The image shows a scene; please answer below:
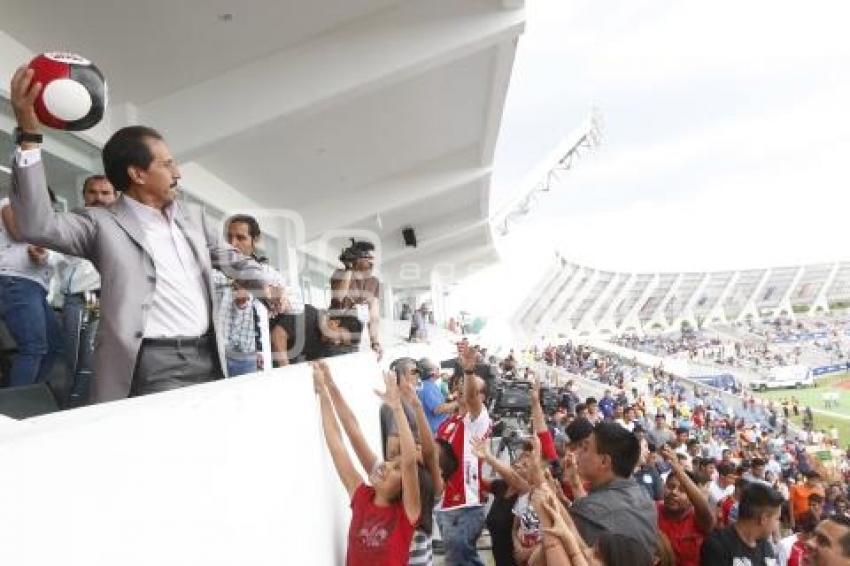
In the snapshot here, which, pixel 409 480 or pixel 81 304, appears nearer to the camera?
pixel 409 480

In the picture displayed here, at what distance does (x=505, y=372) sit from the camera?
18.7 metres

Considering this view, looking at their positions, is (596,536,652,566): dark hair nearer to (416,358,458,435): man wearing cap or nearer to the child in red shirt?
the child in red shirt

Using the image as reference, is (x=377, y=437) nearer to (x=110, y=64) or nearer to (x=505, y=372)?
(x=110, y=64)

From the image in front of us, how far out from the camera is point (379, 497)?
327 centimetres

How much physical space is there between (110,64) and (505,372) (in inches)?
519

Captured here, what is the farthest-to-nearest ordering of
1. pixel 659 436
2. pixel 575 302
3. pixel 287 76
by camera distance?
pixel 575 302 → pixel 659 436 → pixel 287 76

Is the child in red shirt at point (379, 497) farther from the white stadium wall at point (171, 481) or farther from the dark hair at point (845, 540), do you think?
the dark hair at point (845, 540)

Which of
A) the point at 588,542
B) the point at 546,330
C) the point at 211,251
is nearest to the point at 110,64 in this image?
the point at 211,251

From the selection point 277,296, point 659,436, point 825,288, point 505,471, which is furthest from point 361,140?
point 825,288

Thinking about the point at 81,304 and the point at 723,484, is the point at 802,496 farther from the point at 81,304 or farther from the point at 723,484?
the point at 81,304

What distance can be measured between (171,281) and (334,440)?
4.04ft

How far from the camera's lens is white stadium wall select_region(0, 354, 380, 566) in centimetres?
115

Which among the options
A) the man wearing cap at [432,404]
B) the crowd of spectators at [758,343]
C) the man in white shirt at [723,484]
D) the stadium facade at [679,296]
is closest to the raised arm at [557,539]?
the man wearing cap at [432,404]

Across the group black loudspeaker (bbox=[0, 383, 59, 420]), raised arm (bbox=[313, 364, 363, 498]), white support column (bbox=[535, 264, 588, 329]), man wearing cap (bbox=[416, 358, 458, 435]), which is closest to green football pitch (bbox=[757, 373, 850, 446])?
white support column (bbox=[535, 264, 588, 329])
